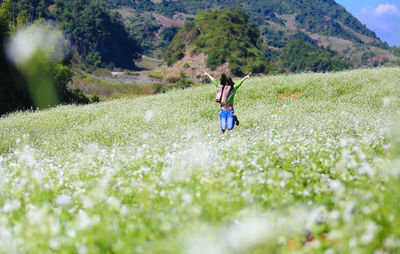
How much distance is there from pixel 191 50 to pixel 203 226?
370ft

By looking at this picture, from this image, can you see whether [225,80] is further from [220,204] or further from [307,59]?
[307,59]

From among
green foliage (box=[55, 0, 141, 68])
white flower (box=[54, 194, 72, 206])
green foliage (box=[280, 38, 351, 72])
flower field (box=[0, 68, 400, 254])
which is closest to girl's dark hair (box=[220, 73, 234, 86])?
flower field (box=[0, 68, 400, 254])

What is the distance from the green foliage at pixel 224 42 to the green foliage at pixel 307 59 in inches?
2820

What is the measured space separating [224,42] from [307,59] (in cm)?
9779

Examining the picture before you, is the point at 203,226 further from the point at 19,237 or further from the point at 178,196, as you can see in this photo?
the point at 19,237

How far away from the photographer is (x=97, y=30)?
489ft

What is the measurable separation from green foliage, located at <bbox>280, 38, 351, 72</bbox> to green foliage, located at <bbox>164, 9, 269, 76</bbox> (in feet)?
235

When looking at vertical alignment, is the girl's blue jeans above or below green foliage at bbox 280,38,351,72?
below

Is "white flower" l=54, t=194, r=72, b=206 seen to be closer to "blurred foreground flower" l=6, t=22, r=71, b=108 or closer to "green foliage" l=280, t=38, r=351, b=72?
"blurred foreground flower" l=6, t=22, r=71, b=108

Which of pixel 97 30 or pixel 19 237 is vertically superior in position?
pixel 97 30

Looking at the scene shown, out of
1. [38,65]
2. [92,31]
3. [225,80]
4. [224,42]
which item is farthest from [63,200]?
[92,31]

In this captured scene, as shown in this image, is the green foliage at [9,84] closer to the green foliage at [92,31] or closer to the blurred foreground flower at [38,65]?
the blurred foreground flower at [38,65]

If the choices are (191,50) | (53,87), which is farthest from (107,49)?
(53,87)

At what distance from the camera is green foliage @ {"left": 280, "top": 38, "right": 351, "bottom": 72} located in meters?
169
